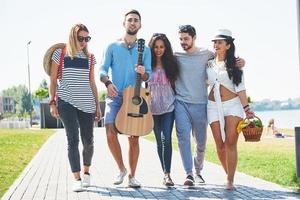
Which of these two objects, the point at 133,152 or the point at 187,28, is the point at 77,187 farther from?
the point at 187,28

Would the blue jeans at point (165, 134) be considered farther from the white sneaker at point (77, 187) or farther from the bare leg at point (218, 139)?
the white sneaker at point (77, 187)

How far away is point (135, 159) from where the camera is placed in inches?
294

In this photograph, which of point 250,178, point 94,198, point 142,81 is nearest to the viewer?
point 94,198

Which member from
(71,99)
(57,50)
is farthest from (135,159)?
(57,50)

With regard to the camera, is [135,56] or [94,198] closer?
[94,198]

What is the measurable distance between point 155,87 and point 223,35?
1100 mm

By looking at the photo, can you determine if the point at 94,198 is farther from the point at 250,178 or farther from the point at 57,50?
the point at 250,178

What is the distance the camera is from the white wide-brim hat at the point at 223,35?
695cm

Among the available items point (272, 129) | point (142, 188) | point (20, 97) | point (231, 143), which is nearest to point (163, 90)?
point (231, 143)

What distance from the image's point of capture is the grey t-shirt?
7270mm

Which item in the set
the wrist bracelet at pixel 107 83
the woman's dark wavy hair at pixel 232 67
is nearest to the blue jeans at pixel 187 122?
the woman's dark wavy hair at pixel 232 67

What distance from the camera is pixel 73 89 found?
282 inches

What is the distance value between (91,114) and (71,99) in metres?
0.38

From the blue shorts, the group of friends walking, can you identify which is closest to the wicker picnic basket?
the group of friends walking
